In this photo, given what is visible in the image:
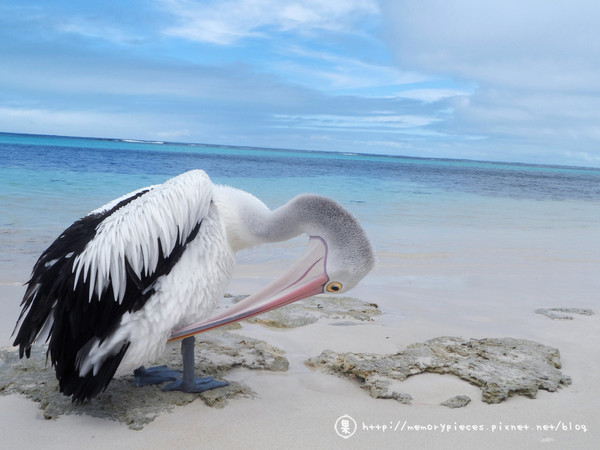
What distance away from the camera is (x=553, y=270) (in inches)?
265

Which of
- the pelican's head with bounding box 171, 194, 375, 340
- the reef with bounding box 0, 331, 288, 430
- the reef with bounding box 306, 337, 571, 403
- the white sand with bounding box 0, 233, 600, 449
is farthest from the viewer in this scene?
the reef with bounding box 306, 337, 571, 403

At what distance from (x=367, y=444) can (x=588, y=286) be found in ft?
15.0

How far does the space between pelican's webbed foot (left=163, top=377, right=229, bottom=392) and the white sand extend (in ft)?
0.45

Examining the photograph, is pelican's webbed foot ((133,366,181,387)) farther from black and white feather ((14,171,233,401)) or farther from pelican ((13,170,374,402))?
black and white feather ((14,171,233,401))

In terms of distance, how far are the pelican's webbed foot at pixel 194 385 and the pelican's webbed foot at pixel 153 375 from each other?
0.35 feet

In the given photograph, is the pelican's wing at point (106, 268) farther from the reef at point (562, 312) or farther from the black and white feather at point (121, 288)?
the reef at point (562, 312)

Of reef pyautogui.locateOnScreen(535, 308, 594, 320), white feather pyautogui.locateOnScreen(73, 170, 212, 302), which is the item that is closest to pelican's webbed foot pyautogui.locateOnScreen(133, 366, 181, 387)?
white feather pyautogui.locateOnScreen(73, 170, 212, 302)

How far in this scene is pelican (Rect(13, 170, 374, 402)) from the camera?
8.22 feet

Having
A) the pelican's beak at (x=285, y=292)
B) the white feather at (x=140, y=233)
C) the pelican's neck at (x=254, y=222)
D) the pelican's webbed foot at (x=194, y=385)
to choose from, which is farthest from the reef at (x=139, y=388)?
the pelican's neck at (x=254, y=222)

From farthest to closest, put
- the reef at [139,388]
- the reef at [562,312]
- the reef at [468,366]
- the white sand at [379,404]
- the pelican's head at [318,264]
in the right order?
the reef at [562,312] < the reef at [468,366] < the pelican's head at [318,264] < the reef at [139,388] < the white sand at [379,404]

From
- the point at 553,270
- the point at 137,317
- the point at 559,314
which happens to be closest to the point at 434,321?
the point at 559,314

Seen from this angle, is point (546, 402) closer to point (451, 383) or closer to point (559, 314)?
point (451, 383)

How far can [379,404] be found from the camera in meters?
2.80

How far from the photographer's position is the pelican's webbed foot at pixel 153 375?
2945 mm
